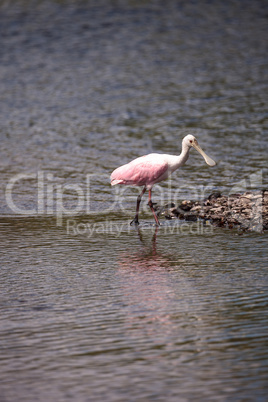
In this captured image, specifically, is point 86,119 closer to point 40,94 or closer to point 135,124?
point 135,124

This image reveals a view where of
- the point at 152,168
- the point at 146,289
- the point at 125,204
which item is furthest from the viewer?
the point at 125,204

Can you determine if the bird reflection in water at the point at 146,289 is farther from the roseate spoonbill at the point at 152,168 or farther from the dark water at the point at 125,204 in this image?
the roseate spoonbill at the point at 152,168

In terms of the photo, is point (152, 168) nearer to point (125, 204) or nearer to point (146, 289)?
point (125, 204)

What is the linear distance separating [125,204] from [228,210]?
219 centimetres

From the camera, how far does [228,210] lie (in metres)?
11.4

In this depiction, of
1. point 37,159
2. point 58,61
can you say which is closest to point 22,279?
point 37,159

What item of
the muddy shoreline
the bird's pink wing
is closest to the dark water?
the muddy shoreline

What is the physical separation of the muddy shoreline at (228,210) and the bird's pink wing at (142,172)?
630mm

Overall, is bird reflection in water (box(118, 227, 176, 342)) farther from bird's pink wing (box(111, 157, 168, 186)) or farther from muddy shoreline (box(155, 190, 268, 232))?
bird's pink wing (box(111, 157, 168, 186))

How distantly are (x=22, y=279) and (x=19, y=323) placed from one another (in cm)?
158

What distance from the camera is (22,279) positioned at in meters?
8.23

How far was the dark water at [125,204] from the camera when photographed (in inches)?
225

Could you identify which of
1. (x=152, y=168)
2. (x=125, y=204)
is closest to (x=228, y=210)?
(x=152, y=168)

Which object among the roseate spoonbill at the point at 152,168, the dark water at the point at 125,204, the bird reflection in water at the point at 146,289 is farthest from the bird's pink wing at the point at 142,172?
the bird reflection in water at the point at 146,289
